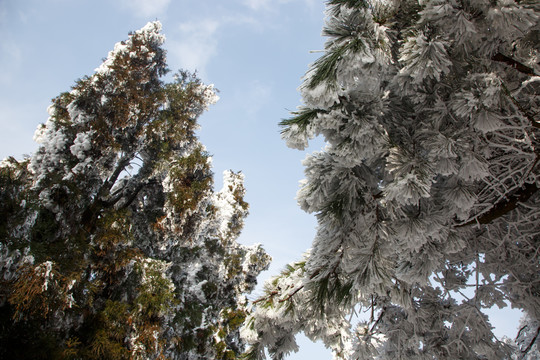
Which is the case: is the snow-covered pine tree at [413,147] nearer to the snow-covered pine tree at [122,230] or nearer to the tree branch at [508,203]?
the tree branch at [508,203]

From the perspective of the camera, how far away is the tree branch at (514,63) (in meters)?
2.58

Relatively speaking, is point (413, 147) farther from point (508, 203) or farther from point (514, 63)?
point (508, 203)

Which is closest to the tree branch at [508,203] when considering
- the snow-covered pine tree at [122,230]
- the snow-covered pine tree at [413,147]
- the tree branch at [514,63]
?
the snow-covered pine tree at [413,147]

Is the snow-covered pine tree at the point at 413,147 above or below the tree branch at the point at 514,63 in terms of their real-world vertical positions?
below

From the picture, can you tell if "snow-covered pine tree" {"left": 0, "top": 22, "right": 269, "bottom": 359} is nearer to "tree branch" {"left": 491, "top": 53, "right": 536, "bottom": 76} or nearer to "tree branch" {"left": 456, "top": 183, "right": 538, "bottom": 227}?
"tree branch" {"left": 456, "top": 183, "right": 538, "bottom": 227}

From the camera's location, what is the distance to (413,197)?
214cm

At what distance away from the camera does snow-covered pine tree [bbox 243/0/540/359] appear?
2236 mm

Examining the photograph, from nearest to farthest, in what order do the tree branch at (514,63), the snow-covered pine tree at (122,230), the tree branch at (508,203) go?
the tree branch at (514,63)
the tree branch at (508,203)
the snow-covered pine tree at (122,230)

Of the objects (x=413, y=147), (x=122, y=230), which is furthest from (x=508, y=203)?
(x=122, y=230)

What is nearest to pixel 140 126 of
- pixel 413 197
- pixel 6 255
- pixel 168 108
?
pixel 168 108

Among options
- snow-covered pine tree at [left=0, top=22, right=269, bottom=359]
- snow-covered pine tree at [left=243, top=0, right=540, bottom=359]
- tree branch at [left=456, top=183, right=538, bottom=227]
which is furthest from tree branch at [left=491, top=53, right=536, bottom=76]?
snow-covered pine tree at [left=0, top=22, right=269, bottom=359]

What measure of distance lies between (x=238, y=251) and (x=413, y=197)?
42.0 ft

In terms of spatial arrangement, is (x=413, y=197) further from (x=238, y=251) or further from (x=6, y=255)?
(x=238, y=251)

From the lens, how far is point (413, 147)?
2.54 m
